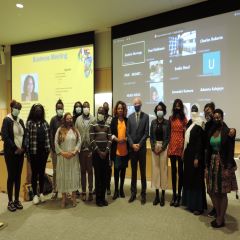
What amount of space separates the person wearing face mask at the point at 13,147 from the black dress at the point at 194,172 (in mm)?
2288

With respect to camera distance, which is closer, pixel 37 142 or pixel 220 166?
pixel 220 166

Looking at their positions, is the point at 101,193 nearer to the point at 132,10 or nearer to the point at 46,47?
the point at 132,10

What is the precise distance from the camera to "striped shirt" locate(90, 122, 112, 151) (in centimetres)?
418

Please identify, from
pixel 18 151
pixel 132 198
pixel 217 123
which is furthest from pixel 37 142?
pixel 217 123

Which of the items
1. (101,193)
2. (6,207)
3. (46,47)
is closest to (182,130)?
(101,193)

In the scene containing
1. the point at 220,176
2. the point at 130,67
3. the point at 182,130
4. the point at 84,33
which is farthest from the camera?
the point at 84,33

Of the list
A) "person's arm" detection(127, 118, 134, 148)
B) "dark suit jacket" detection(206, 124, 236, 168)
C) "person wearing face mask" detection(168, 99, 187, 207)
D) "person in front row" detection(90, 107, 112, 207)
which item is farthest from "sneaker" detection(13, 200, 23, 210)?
"dark suit jacket" detection(206, 124, 236, 168)

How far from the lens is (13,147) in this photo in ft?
13.0

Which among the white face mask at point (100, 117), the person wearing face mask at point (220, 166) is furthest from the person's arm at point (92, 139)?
the person wearing face mask at point (220, 166)

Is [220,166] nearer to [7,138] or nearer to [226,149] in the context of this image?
[226,149]

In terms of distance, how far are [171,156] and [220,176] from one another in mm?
1014

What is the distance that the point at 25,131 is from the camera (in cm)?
416

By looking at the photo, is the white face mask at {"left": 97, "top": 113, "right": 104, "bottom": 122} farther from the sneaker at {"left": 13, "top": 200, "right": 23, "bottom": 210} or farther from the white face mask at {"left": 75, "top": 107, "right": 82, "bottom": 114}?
the sneaker at {"left": 13, "top": 200, "right": 23, "bottom": 210}

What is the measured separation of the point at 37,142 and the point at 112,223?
159 cm
